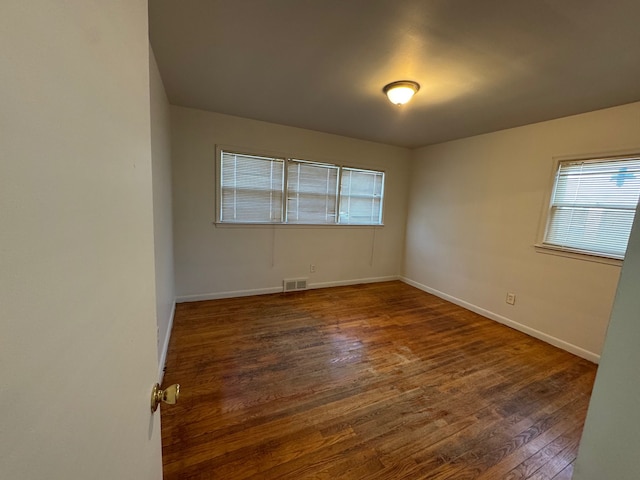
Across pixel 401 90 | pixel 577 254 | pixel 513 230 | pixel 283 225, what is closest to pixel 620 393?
pixel 401 90

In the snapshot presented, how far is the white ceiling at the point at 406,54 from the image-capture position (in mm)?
1451

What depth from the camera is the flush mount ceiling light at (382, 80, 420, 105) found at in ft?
7.28

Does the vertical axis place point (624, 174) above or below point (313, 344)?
above

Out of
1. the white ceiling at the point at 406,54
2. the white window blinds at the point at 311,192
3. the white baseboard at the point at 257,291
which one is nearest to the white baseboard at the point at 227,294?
the white baseboard at the point at 257,291

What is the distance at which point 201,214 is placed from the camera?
3.37 meters

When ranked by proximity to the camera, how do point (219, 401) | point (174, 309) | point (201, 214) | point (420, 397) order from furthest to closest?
point (201, 214), point (174, 309), point (420, 397), point (219, 401)

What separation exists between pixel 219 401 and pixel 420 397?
1.46m

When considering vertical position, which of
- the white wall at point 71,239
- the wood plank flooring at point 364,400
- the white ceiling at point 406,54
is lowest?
the wood plank flooring at point 364,400

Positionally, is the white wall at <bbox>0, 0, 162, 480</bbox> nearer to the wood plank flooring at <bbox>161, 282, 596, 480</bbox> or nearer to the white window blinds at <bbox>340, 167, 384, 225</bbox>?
the wood plank flooring at <bbox>161, 282, 596, 480</bbox>

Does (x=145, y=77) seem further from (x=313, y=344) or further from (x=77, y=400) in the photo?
(x=313, y=344)

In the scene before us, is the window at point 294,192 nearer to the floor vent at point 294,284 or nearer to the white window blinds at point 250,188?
the white window blinds at point 250,188

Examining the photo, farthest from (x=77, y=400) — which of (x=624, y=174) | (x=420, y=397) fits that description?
(x=624, y=174)

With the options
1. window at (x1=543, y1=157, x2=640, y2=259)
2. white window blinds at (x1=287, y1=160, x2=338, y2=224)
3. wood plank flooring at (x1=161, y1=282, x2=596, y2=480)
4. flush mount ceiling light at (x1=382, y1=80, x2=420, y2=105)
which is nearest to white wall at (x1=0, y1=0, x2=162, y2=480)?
wood plank flooring at (x1=161, y1=282, x2=596, y2=480)

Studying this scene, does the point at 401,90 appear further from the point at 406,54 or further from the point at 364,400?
the point at 364,400
